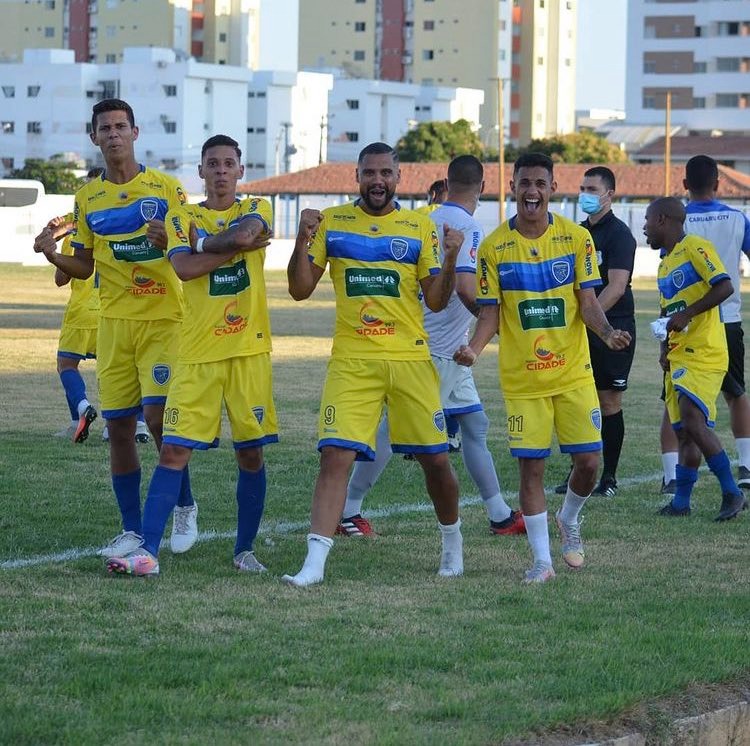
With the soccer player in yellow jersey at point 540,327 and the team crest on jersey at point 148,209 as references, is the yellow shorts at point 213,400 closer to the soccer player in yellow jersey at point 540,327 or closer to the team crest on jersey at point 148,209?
the team crest on jersey at point 148,209

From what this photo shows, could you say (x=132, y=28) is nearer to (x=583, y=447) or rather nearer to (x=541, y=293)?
(x=541, y=293)

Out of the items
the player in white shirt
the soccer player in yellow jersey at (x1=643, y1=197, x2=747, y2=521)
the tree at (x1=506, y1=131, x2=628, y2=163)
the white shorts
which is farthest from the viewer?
the tree at (x1=506, y1=131, x2=628, y2=163)

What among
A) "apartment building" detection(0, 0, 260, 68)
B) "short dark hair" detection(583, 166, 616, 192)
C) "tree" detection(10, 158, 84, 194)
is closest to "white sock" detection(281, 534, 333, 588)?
"short dark hair" detection(583, 166, 616, 192)

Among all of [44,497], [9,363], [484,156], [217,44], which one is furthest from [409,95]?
[44,497]

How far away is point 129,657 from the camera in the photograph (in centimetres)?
571

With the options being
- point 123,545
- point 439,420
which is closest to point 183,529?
point 123,545

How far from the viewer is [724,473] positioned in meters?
9.62

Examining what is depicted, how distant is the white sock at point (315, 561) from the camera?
7219 mm

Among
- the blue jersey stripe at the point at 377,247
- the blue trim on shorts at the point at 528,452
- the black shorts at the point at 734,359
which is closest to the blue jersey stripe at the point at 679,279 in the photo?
the black shorts at the point at 734,359

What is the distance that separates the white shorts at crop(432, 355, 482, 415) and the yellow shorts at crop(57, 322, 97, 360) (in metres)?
4.52

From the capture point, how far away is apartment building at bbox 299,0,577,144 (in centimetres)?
13375

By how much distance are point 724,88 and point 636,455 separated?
114278 mm

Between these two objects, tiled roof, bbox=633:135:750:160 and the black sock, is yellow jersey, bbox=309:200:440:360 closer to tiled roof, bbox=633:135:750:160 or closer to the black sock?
the black sock

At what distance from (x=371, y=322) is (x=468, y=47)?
5164 inches
